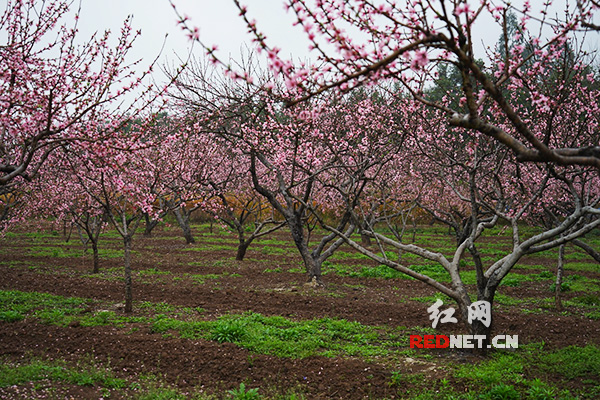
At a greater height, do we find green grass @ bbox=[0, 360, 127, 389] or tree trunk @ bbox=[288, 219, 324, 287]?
tree trunk @ bbox=[288, 219, 324, 287]

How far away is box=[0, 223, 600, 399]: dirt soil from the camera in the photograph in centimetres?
612

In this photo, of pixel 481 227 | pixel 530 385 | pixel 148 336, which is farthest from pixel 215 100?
pixel 530 385

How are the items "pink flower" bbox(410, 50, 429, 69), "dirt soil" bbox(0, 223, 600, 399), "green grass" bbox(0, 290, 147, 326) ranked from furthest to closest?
"green grass" bbox(0, 290, 147, 326), "dirt soil" bbox(0, 223, 600, 399), "pink flower" bbox(410, 50, 429, 69)

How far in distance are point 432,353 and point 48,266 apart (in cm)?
1367

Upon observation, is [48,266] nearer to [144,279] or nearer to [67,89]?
[144,279]

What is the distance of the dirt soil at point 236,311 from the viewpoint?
6.12m

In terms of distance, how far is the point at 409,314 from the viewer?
9430 millimetres

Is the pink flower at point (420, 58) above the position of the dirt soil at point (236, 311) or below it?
above

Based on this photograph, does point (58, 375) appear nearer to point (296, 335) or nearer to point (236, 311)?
point (296, 335)

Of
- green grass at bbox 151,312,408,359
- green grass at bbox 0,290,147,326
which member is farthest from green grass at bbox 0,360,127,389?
green grass at bbox 0,290,147,326

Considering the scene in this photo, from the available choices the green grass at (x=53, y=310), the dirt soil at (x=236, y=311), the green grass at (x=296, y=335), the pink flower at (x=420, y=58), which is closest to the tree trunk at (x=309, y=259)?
the dirt soil at (x=236, y=311)

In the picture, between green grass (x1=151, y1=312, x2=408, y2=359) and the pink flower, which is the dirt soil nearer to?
green grass (x1=151, y1=312, x2=408, y2=359)

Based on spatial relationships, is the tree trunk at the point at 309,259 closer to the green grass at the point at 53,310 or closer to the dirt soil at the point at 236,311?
the dirt soil at the point at 236,311

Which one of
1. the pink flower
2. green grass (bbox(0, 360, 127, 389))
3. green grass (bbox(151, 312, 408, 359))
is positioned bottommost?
green grass (bbox(0, 360, 127, 389))
